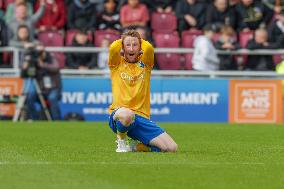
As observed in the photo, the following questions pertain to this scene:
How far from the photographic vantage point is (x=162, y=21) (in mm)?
27109

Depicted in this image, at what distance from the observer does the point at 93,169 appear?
11.4 metres

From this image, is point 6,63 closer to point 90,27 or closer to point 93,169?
point 90,27

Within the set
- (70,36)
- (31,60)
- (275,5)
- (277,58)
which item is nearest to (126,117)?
(31,60)

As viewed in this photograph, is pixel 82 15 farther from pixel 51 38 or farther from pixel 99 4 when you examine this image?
pixel 51 38

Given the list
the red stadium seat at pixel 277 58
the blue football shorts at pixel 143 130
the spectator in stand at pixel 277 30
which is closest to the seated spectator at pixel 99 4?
the spectator in stand at pixel 277 30

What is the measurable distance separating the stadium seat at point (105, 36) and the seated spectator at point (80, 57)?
1.51 ft

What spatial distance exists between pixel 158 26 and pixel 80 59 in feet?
7.68

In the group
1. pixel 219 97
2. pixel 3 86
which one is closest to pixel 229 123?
pixel 219 97

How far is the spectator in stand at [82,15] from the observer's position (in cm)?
2719

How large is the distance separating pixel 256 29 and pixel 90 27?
447cm

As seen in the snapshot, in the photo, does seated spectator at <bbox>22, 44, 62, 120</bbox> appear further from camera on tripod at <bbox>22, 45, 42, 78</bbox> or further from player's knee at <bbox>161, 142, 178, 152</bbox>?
player's knee at <bbox>161, 142, 178, 152</bbox>

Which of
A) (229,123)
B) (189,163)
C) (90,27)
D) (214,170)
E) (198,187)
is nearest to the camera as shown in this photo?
(198,187)

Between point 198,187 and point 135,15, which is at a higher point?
point 135,15

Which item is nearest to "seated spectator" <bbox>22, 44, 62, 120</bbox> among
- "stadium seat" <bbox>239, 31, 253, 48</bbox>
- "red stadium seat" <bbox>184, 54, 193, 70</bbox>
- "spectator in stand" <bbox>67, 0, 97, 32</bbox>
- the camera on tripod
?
the camera on tripod
